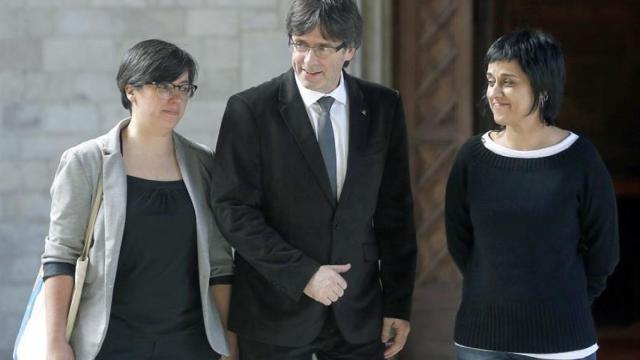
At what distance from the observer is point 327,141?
127 inches

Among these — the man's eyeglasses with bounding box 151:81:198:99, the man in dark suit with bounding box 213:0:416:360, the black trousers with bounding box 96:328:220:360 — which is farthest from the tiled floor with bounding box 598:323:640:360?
the man's eyeglasses with bounding box 151:81:198:99

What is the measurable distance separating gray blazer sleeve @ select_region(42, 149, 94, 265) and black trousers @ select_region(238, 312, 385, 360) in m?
0.60

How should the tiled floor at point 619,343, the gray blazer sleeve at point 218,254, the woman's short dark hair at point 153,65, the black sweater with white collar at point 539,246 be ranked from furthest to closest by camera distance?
the tiled floor at point 619,343, the gray blazer sleeve at point 218,254, the woman's short dark hair at point 153,65, the black sweater with white collar at point 539,246

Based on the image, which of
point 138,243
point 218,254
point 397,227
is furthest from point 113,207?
point 397,227

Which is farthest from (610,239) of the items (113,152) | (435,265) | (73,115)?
(73,115)

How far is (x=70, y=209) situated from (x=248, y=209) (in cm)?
53

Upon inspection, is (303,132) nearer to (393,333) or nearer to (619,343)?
(393,333)

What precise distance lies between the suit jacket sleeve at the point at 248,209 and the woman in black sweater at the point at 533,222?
20.8 inches

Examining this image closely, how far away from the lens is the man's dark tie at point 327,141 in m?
3.22

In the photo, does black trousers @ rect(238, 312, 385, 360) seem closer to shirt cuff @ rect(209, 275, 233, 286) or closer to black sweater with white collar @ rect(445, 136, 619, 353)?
shirt cuff @ rect(209, 275, 233, 286)

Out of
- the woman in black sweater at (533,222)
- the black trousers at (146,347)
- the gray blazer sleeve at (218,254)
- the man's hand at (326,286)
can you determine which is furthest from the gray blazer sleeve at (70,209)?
the woman in black sweater at (533,222)

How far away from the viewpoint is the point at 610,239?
10.3 feet

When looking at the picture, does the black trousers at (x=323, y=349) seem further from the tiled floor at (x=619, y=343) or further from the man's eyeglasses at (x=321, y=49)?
the tiled floor at (x=619, y=343)

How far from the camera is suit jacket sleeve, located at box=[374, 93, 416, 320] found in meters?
3.37
